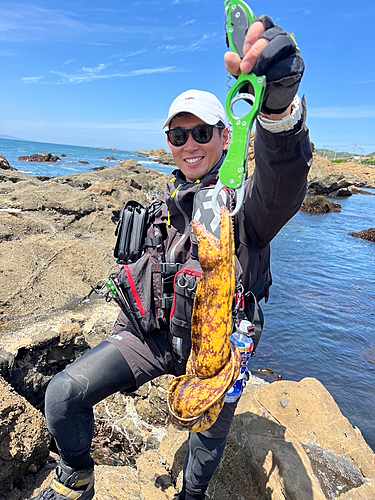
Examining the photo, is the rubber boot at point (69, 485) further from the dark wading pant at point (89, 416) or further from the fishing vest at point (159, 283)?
the fishing vest at point (159, 283)

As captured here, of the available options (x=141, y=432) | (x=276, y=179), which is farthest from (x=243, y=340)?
(x=141, y=432)

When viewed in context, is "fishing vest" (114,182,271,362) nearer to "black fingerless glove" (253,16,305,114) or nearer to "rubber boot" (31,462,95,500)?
"black fingerless glove" (253,16,305,114)

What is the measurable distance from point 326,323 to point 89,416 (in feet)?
19.8

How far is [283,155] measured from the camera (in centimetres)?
179

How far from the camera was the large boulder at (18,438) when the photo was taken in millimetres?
2727

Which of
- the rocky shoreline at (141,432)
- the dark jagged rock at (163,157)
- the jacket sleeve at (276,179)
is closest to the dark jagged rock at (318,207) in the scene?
the rocky shoreline at (141,432)

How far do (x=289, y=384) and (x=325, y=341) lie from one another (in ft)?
10.4

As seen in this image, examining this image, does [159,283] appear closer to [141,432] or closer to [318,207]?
[141,432]

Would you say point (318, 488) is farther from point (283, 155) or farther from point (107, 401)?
point (283, 155)

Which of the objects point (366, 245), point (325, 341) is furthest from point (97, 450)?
point (366, 245)

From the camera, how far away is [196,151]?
2506 mm

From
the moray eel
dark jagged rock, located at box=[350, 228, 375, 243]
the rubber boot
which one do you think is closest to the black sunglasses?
the moray eel

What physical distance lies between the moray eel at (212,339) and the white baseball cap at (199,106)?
0.92m

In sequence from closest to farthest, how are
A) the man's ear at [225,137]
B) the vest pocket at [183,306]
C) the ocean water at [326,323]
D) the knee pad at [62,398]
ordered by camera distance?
the vest pocket at [183,306] → the knee pad at [62,398] → the man's ear at [225,137] → the ocean water at [326,323]
